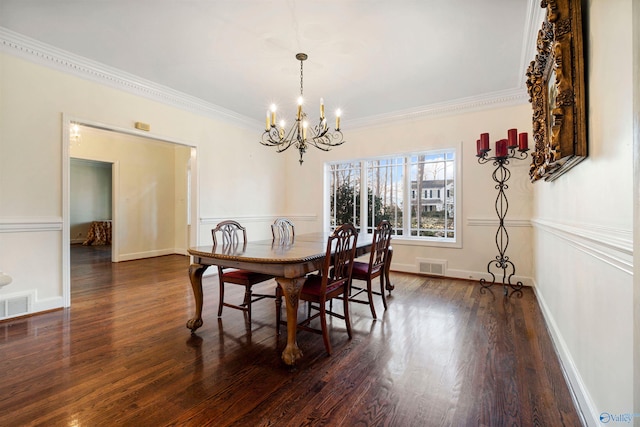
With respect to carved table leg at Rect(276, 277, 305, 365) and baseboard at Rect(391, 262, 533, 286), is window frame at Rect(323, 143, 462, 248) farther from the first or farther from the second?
carved table leg at Rect(276, 277, 305, 365)

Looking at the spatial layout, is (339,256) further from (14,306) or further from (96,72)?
(96,72)

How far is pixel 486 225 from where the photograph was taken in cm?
414

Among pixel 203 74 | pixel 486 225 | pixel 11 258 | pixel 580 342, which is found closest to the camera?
pixel 580 342

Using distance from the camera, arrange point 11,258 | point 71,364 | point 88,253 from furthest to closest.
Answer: point 88,253 < point 11,258 < point 71,364

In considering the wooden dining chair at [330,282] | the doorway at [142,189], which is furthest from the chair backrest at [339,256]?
the doorway at [142,189]

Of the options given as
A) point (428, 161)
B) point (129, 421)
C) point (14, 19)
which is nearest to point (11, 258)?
point (14, 19)

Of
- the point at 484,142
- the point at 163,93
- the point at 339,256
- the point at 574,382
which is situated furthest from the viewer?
the point at 163,93

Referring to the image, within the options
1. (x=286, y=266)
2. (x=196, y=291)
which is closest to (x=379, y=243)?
(x=286, y=266)

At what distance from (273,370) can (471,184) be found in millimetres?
3744

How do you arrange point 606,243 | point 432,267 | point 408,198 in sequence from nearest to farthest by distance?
point 606,243
point 432,267
point 408,198

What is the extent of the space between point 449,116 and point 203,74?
3499 millimetres

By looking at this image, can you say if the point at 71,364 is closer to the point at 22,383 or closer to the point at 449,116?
the point at 22,383

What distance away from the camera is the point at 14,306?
279cm

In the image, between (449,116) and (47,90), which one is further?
(449,116)
